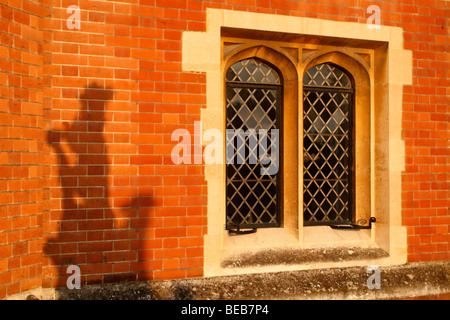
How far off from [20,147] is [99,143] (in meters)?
0.61

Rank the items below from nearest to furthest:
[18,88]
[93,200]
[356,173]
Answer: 1. [18,88]
2. [93,200]
3. [356,173]

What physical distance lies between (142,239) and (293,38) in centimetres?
257

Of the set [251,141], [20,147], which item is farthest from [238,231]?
[20,147]

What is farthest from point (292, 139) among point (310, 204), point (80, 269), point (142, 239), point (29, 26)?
point (29, 26)

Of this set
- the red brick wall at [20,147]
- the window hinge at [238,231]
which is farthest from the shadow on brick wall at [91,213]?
the window hinge at [238,231]

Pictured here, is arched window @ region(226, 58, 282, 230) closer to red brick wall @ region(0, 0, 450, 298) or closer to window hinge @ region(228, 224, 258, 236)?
window hinge @ region(228, 224, 258, 236)

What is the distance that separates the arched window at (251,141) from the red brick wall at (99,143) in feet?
1.58

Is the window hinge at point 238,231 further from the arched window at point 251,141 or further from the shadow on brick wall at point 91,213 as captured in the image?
the shadow on brick wall at point 91,213

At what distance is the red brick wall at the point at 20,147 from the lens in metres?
2.81

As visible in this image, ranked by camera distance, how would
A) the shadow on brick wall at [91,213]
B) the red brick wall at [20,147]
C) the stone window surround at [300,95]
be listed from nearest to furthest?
the red brick wall at [20,147], the shadow on brick wall at [91,213], the stone window surround at [300,95]

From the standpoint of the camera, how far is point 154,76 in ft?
10.8

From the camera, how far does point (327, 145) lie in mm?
4031

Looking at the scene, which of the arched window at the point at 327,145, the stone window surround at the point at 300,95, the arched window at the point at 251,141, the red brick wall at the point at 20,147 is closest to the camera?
the red brick wall at the point at 20,147

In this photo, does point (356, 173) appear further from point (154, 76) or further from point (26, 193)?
point (26, 193)
